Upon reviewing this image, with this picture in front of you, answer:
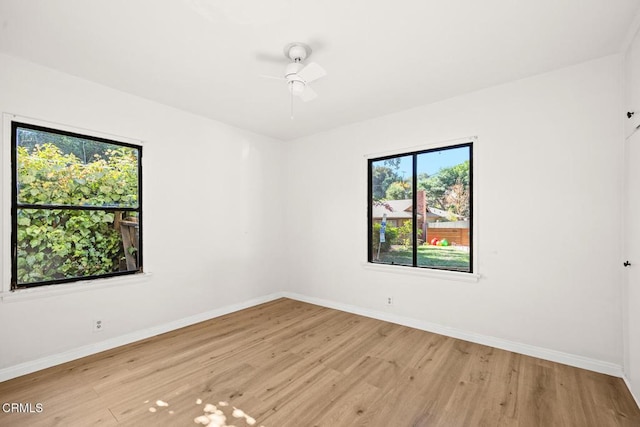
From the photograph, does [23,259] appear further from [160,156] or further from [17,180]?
[160,156]

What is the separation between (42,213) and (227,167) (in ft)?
6.82

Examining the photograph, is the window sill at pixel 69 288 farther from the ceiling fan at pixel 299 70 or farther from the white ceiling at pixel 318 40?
the ceiling fan at pixel 299 70

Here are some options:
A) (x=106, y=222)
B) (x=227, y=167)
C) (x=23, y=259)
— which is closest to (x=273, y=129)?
(x=227, y=167)

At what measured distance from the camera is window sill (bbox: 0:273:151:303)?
8.28 feet

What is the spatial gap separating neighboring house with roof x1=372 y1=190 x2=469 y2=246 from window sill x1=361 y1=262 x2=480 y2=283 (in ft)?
1.17

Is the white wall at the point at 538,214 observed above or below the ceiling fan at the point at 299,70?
below

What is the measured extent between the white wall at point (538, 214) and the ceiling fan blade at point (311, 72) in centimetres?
148

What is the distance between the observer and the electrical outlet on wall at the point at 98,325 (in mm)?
2946

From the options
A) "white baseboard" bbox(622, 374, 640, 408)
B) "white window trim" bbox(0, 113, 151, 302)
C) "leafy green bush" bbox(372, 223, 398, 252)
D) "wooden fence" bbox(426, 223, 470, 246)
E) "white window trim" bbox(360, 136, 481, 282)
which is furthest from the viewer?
"leafy green bush" bbox(372, 223, 398, 252)

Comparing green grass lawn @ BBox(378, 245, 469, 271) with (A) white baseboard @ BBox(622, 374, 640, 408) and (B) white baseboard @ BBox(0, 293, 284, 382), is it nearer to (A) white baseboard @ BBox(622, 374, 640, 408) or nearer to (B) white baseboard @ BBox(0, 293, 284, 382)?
(A) white baseboard @ BBox(622, 374, 640, 408)

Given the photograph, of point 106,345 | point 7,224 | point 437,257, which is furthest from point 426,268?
point 7,224

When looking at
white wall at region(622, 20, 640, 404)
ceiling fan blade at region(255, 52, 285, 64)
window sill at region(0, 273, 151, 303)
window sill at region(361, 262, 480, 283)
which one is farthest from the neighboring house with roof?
window sill at region(0, 273, 151, 303)

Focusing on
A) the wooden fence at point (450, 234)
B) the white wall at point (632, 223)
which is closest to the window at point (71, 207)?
the wooden fence at point (450, 234)
